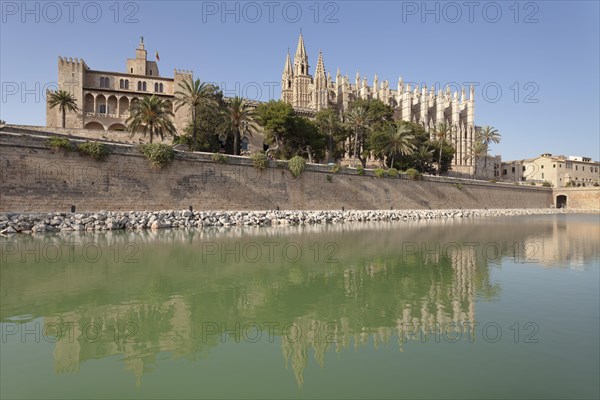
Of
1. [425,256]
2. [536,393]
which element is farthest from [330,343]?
[425,256]

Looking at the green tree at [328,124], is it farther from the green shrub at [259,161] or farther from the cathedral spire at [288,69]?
the cathedral spire at [288,69]

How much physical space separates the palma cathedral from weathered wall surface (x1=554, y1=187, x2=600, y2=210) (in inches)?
590

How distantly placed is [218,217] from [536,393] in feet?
67.7

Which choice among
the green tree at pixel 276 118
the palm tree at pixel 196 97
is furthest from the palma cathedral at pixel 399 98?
the palm tree at pixel 196 97

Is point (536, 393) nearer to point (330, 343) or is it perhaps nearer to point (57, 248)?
point (330, 343)

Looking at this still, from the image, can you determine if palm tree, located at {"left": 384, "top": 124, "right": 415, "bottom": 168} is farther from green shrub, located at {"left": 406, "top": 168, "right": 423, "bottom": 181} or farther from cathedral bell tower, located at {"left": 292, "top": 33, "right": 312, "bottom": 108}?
cathedral bell tower, located at {"left": 292, "top": 33, "right": 312, "bottom": 108}

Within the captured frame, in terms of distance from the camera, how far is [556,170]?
262 ft

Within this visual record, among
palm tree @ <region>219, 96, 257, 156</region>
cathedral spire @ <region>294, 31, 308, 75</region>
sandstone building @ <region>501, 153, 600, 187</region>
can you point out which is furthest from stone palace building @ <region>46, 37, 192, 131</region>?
sandstone building @ <region>501, 153, 600, 187</region>

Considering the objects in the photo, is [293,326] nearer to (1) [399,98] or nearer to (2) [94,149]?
(2) [94,149]

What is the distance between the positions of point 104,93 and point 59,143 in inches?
1146

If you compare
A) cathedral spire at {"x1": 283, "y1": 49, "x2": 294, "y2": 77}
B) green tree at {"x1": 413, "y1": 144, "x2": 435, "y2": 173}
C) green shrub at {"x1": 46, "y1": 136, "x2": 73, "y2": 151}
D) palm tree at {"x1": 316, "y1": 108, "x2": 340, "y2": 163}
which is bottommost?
green shrub at {"x1": 46, "y1": 136, "x2": 73, "y2": 151}

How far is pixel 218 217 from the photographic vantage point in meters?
23.5

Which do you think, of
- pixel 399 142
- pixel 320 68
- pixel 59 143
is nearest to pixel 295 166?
pixel 59 143

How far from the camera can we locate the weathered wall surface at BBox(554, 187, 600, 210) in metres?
64.0
